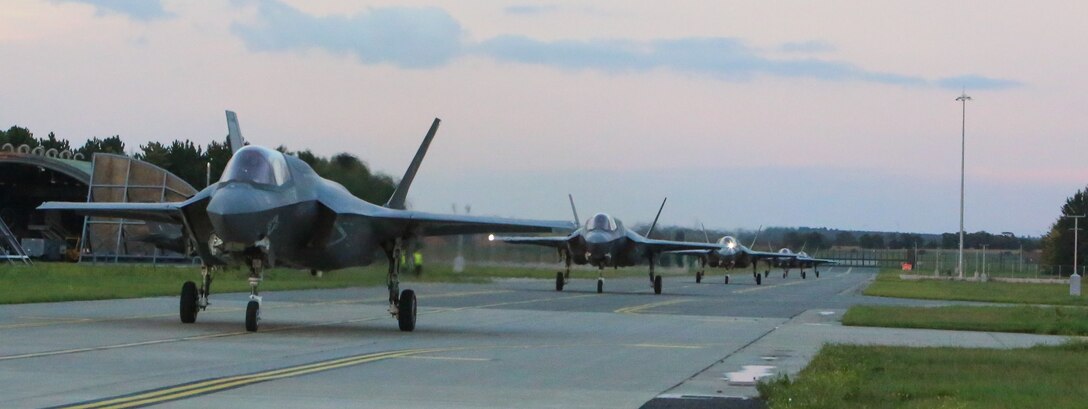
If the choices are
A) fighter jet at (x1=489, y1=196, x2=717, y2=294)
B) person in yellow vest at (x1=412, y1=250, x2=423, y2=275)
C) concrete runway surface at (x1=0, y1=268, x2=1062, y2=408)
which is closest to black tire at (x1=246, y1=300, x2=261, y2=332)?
concrete runway surface at (x1=0, y1=268, x2=1062, y2=408)

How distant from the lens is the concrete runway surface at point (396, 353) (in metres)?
11.3

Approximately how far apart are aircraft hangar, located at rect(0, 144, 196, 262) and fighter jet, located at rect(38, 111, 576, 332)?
37.6 metres

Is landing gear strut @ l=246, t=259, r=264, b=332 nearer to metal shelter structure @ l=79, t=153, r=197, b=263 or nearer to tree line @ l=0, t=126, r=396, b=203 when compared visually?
tree line @ l=0, t=126, r=396, b=203

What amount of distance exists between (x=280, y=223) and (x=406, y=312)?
2.71 metres

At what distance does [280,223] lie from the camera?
18953mm

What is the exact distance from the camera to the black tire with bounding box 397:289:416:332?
20.7 meters

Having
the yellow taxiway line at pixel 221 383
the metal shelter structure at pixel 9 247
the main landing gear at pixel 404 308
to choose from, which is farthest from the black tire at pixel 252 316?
the metal shelter structure at pixel 9 247

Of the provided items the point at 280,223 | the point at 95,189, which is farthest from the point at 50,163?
the point at 280,223

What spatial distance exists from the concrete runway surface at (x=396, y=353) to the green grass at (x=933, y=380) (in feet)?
1.90

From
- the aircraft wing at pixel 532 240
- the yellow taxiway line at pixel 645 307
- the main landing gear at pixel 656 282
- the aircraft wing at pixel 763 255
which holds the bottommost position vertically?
the yellow taxiway line at pixel 645 307

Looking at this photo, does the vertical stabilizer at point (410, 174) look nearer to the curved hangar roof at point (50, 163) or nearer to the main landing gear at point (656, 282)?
the main landing gear at point (656, 282)

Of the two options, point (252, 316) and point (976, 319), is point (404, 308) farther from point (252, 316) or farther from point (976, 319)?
point (976, 319)

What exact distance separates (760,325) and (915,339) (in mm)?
3833

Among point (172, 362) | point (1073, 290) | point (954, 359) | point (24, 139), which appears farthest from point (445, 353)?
point (24, 139)
